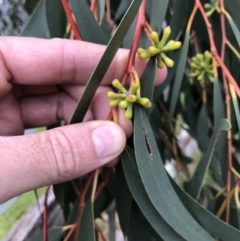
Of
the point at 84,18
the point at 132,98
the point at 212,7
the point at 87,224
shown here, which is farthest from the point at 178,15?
the point at 87,224

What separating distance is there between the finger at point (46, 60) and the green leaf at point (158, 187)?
7.4 inches

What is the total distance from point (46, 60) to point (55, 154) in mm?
252

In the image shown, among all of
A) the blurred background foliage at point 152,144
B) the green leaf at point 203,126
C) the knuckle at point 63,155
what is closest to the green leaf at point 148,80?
the blurred background foliage at point 152,144

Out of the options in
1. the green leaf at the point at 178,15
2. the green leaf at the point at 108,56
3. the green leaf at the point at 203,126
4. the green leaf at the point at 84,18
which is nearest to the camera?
the green leaf at the point at 108,56

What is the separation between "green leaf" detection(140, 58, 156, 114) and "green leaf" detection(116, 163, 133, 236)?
0.13m

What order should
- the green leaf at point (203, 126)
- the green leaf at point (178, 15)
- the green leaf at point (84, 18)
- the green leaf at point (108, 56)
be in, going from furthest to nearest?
the green leaf at point (203, 126) → the green leaf at point (178, 15) → the green leaf at point (84, 18) → the green leaf at point (108, 56)

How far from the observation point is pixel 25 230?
129cm

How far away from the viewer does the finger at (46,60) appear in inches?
30.0

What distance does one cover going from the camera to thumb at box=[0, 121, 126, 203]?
572mm

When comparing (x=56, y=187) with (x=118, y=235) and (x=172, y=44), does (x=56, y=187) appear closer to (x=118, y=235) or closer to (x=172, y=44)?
(x=172, y=44)

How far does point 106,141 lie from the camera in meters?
0.58

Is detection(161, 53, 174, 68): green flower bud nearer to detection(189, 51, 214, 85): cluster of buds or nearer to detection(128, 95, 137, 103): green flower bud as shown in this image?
detection(128, 95, 137, 103): green flower bud

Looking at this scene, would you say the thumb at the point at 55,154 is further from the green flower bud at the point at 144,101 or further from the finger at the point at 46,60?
the finger at the point at 46,60

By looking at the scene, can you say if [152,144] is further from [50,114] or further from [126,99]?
[50,114]
